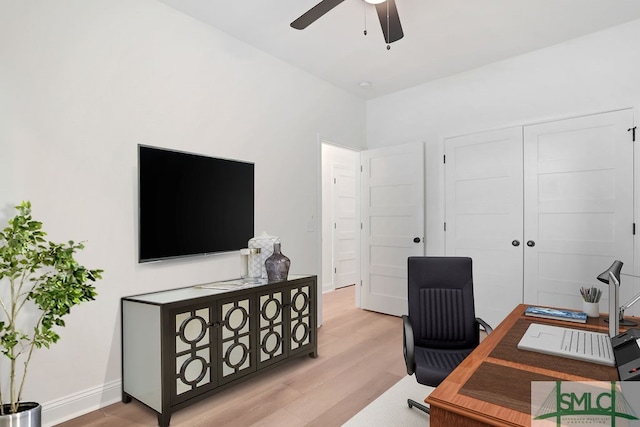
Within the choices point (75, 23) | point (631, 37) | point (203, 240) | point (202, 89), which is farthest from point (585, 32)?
point (75, 23)

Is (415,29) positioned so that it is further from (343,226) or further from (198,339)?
(343,226)

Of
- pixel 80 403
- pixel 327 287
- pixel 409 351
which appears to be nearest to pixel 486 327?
pixel 409 351

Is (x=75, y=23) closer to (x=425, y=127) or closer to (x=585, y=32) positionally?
(x=425, y=127)

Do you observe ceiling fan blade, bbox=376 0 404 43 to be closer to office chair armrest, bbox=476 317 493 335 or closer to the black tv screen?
the black tv screen

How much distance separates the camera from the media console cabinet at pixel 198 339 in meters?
2.22

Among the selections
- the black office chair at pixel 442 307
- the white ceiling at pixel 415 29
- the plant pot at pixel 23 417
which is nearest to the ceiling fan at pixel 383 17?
the white ceiling at pixel 415 29

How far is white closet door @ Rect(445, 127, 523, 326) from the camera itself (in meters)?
3.69

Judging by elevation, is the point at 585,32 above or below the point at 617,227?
above

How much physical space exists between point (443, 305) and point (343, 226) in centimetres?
419

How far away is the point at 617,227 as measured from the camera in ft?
10.3

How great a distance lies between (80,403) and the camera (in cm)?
230

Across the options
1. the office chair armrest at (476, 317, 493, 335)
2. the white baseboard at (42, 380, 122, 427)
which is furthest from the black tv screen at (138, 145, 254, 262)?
the office chair armrest at (476, 317, 493, 335)

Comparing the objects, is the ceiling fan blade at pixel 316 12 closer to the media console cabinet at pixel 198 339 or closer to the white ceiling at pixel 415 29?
the white ceiling at pixel 415 29

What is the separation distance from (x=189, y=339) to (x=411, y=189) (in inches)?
121
